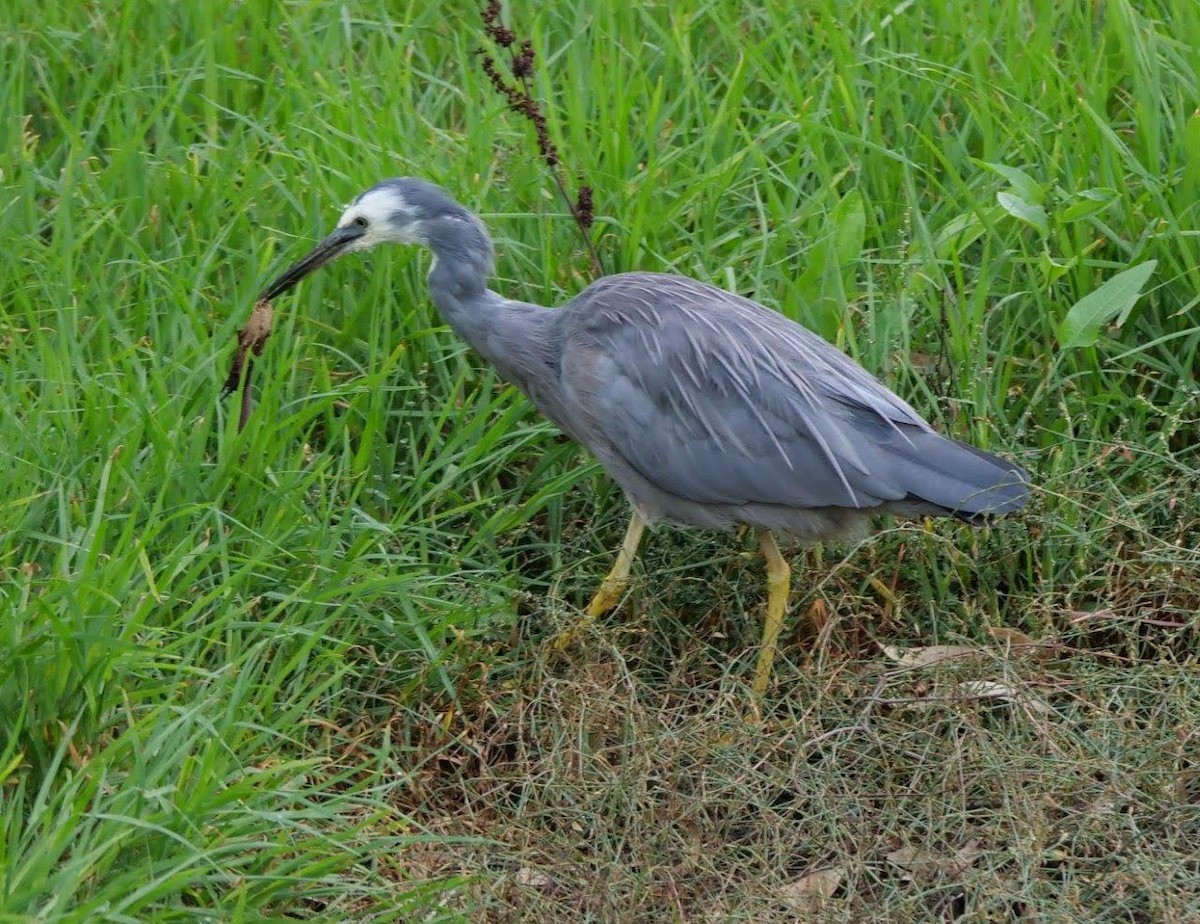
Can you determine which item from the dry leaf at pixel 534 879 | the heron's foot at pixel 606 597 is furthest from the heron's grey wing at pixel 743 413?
the dry leaf at pixel 534 879

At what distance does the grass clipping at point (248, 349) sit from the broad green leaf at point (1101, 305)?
6.32 ft

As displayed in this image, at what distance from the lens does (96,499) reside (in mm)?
3686

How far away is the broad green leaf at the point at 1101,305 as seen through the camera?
4.16 metres

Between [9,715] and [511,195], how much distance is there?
216 cm

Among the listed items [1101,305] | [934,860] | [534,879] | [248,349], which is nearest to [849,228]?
[1101,305]

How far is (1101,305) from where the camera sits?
416 centimetres

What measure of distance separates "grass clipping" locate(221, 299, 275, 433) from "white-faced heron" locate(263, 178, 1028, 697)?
0.55ft

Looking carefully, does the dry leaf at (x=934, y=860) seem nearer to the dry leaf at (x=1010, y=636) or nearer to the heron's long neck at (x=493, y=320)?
Result: the dry leaf at (x=1010, y=636)

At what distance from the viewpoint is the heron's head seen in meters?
4.24

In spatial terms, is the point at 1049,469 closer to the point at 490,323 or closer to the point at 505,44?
the point at 490,323

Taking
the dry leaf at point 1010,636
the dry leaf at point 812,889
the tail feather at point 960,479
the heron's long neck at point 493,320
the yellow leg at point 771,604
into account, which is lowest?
the dry leaf at point 1010,636

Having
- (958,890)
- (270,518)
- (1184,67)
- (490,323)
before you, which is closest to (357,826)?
(270,518)

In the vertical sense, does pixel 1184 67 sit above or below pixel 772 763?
above

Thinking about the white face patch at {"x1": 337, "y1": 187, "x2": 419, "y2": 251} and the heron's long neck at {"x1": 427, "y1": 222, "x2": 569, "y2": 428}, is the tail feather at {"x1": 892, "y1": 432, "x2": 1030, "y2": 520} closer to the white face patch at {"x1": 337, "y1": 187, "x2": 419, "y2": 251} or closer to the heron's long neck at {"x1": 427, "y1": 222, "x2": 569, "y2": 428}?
the heron's long neck at {"x1": 427, "y1": 222, "x2": 569, "y2": 428}
